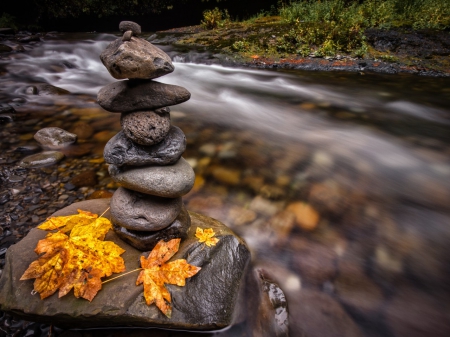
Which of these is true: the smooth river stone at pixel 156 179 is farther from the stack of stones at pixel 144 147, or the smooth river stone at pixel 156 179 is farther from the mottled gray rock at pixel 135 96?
the mottled gray rock at pixel 135 96

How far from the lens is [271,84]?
7.50m

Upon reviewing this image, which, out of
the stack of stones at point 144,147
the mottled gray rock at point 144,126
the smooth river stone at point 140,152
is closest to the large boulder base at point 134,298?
the stack of stones at point 144,147

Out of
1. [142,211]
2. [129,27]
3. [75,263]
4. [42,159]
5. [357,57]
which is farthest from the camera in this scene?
[357,57]

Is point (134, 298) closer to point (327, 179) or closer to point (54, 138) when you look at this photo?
point (327, 179)

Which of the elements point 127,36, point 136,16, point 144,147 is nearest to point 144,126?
point 144,147

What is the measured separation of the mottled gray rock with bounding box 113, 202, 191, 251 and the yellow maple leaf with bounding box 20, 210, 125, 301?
12cm

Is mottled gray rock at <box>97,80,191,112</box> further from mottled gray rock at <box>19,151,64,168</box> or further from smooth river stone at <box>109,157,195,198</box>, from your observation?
mottled gray rock at <box>19,151,64,168</box>

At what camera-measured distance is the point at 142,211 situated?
241 cm

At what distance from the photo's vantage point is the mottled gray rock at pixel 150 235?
8.13ft

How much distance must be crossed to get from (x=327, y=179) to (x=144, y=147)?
8.49ft

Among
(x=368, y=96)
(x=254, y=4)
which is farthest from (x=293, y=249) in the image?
(x=254, y=4)

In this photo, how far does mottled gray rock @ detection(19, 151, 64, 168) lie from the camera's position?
398 cm

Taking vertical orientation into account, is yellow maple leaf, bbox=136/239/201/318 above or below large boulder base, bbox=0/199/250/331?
above

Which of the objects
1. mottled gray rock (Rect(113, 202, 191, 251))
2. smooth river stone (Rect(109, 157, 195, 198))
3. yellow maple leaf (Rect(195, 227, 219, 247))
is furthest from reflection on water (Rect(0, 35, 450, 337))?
smooth river stone (Rect(109, 157, 195, 198))
